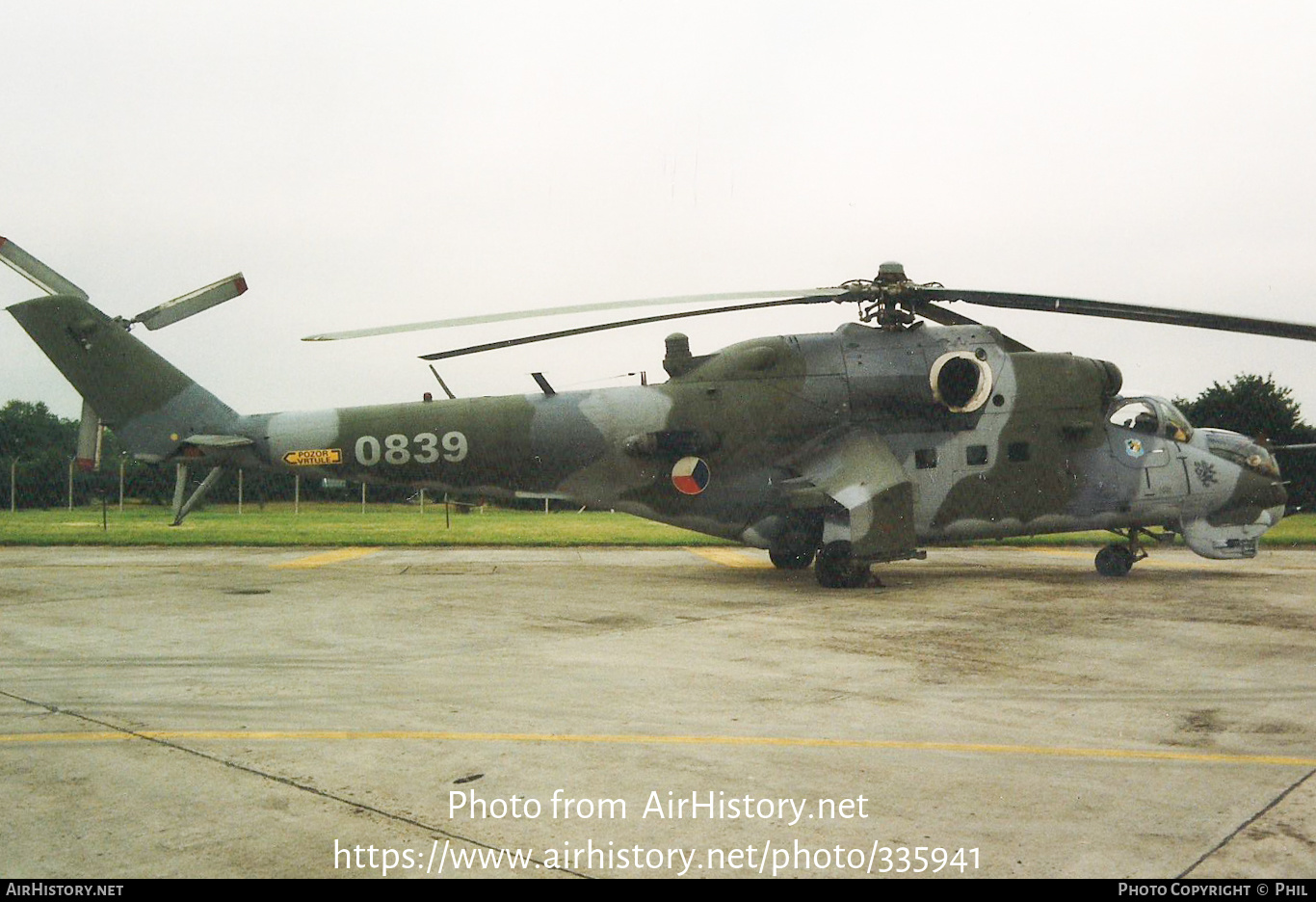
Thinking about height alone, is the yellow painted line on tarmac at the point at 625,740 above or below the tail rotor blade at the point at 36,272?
below

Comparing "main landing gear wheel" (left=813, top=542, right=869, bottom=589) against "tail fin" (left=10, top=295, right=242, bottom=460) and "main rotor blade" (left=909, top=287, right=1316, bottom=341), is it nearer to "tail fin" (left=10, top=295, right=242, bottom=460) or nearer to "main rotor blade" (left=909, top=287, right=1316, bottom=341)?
"main rotor blade" (left=909, top=287, right=1316, bottom=341)

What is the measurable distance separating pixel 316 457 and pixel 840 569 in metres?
8.11

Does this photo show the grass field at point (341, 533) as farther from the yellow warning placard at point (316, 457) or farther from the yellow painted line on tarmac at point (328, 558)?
the yellow warning placard at point (316, 457)

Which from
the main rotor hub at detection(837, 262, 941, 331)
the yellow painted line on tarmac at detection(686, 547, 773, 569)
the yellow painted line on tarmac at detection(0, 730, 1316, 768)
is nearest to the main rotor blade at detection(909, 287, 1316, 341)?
the main rotor hub at detection(837, 262, 941, 331)

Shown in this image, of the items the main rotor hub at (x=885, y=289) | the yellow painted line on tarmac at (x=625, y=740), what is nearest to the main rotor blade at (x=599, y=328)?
the main rotor hub at (x=885, y=289)

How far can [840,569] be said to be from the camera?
14.4 meters

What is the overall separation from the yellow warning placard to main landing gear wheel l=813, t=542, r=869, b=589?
7510 mm

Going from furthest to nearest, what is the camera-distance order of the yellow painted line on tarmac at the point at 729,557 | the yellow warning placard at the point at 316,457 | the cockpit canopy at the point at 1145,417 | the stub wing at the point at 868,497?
the yellow painted line on tarmac at the point at 729,557
the cockpit canopy at the point at 1145,417
the yellow warning placard at the point at 316,457
the stub wing at the point at 868,497

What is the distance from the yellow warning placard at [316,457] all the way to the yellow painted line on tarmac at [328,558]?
293 cm

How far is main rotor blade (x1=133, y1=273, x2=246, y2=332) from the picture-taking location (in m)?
15.9

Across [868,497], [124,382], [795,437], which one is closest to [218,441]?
[124,382]

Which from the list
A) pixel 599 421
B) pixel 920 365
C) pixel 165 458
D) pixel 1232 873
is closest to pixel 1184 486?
pixel 920 365

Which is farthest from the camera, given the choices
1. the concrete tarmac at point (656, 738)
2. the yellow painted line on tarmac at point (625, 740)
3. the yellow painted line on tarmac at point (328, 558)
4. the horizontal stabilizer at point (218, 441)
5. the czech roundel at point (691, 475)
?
the yellow painted line on tarmac at point (328, 558)

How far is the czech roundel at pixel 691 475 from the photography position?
15.5 metres
